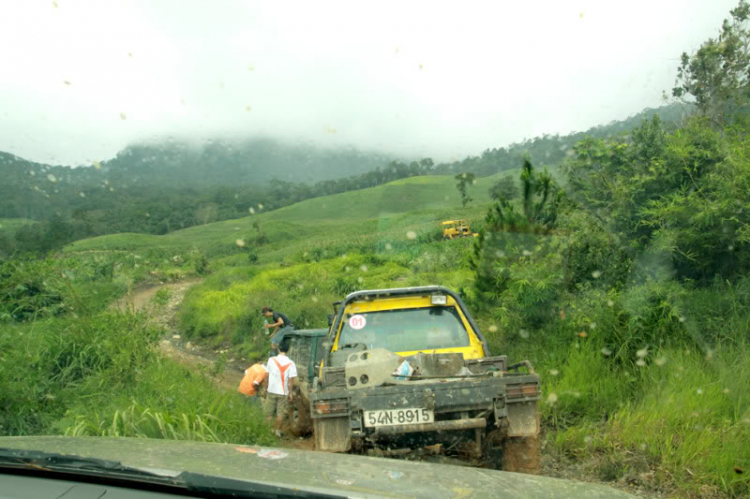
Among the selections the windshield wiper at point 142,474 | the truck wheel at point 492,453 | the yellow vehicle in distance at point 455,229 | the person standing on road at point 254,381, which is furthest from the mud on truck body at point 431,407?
the yellow vehicle in distance at point 455,229

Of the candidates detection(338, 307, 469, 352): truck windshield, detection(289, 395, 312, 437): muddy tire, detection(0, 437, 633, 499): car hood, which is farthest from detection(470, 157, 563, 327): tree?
detection(0, 437, 633, 499): car hood

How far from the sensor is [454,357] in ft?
17.2

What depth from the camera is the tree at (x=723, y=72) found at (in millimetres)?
9148

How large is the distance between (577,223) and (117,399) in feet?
19.7

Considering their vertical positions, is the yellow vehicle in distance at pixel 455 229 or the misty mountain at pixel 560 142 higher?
the misty mountain at pixel 560 142

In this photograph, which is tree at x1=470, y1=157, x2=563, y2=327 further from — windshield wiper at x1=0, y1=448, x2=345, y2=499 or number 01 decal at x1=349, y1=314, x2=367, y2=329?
windshield wiper at x1=0, y1=448, x2=345, y2=499

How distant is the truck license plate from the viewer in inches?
162

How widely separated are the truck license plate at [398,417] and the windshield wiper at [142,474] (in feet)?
7.14

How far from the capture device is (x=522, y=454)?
4.46m

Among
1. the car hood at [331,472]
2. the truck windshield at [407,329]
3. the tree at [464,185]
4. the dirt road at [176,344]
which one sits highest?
the tree at [464,185]

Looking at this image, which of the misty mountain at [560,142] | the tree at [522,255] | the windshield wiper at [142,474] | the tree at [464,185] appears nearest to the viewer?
the windshield wiper at [142,474]

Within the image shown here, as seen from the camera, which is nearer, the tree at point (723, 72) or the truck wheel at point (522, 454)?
the truck wheel at point (522, 454)

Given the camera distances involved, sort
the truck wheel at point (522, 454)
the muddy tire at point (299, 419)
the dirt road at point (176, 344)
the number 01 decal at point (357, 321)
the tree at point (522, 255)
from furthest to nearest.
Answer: the dirt road at point (176, 344) < the tree at point (522, 255) < the muddy tire at point (299, 419) < the number 01 decal at point (357, 321) < the truck wheel at point (522, 454)

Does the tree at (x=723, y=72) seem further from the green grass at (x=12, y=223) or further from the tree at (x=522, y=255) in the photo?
the green grass at (x=12, y=223)
